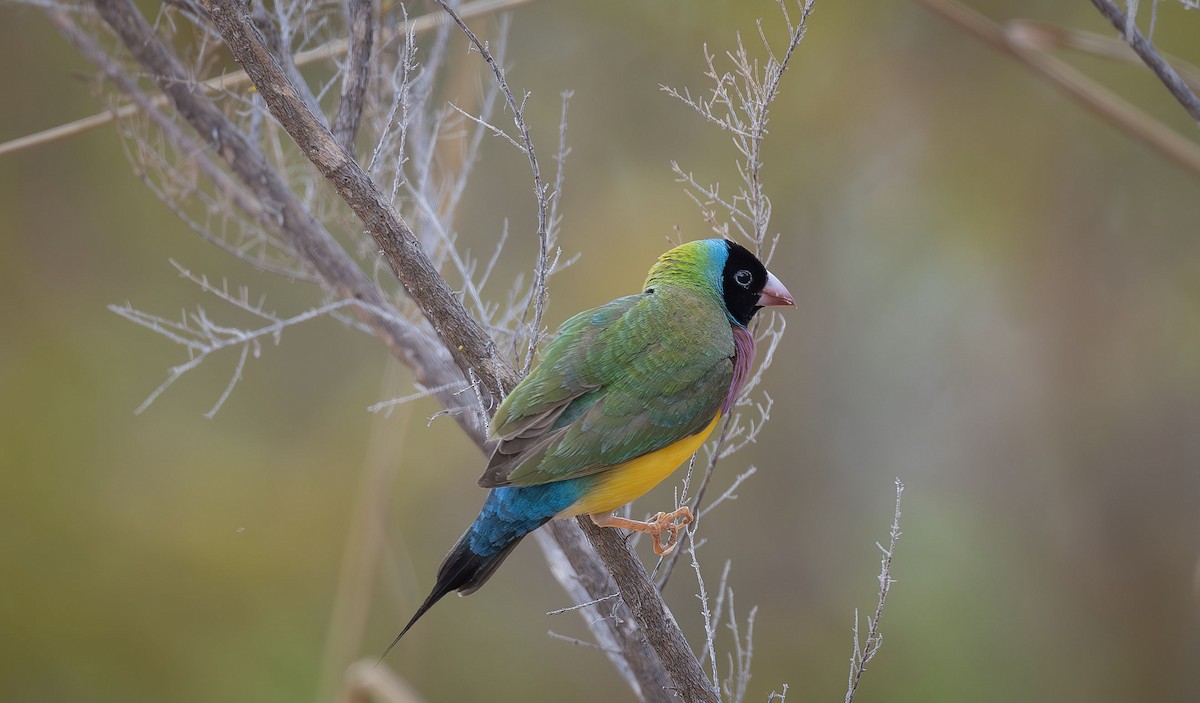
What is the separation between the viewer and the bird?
2051 mm

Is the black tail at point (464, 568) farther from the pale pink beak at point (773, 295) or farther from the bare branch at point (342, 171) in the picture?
the pale pink beak at point (773, 295)

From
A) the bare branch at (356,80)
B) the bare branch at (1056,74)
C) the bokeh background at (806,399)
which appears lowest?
the bokeh background at (806,399)

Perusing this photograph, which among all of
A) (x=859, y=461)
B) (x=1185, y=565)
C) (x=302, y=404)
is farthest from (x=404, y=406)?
(x=1185, y=565)

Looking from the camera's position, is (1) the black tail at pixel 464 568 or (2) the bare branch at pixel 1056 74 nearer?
(1) the black tail at pixel 464 568

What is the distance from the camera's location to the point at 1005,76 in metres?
5.04

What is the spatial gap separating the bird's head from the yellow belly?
39 cm

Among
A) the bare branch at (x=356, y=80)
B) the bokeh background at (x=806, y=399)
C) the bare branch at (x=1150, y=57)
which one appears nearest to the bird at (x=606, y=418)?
the bare branch at (x=356, y=80)

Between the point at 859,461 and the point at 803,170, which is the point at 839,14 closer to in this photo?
the point at 803,170

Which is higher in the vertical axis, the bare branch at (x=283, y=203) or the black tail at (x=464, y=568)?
the bare branch at (x=283, y=203)

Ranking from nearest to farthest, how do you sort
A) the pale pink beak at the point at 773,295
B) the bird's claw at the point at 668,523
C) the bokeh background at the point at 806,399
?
the bird's claw at the point at 668,523
the pale pink beak at the point at 773,295
the bokeh background at the point at 806,399

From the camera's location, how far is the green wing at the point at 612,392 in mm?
2080

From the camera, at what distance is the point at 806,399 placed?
511cm

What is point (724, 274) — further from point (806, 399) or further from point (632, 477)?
point (806, 399)

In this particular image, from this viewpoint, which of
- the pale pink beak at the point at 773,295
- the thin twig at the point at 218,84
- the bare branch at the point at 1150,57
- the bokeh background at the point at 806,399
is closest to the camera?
the bare branch at the point at 1150,57
